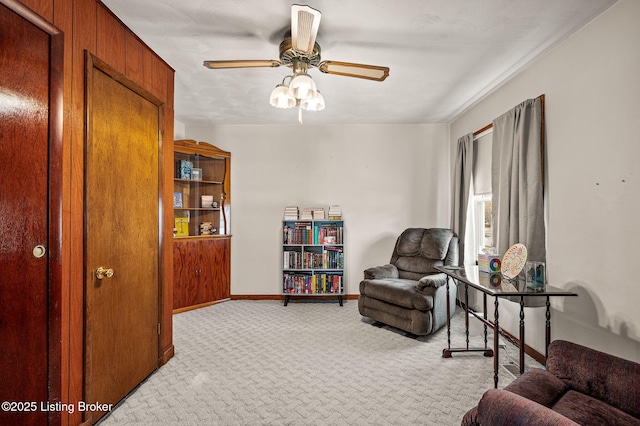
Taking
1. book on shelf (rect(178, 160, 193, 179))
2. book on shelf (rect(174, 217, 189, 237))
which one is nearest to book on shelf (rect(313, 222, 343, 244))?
book on shelf (rect(174, 217, 189, 237))

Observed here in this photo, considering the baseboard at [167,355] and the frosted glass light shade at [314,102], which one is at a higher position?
the frosted glass light shade at [314,102]

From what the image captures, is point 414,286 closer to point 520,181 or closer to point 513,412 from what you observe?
point 520,181

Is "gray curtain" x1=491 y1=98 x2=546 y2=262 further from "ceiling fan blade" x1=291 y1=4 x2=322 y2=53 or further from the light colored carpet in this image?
"ceiling fan blade" x1=291 y1=4 x2=322 y2=53

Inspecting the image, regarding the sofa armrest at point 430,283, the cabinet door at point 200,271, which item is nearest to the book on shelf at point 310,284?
the cabinet door at point 200,271

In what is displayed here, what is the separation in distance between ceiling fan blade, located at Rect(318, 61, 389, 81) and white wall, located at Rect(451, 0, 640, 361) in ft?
4.76

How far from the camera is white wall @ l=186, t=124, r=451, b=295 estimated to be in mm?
4879

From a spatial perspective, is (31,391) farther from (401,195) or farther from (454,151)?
(454,151)

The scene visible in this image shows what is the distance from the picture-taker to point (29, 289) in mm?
1575

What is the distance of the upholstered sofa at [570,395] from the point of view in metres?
1.16

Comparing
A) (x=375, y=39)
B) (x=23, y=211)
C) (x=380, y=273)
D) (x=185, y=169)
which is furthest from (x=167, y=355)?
(x=375, y=39)

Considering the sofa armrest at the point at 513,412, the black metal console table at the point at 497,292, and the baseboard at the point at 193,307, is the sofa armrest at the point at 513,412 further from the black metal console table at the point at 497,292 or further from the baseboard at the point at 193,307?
the baseboard at the point at 193,307

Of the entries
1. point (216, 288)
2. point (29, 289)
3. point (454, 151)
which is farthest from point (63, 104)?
point (454, 151)

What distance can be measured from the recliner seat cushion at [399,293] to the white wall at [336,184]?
1173 millimetres

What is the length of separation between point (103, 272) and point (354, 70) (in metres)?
2.12
